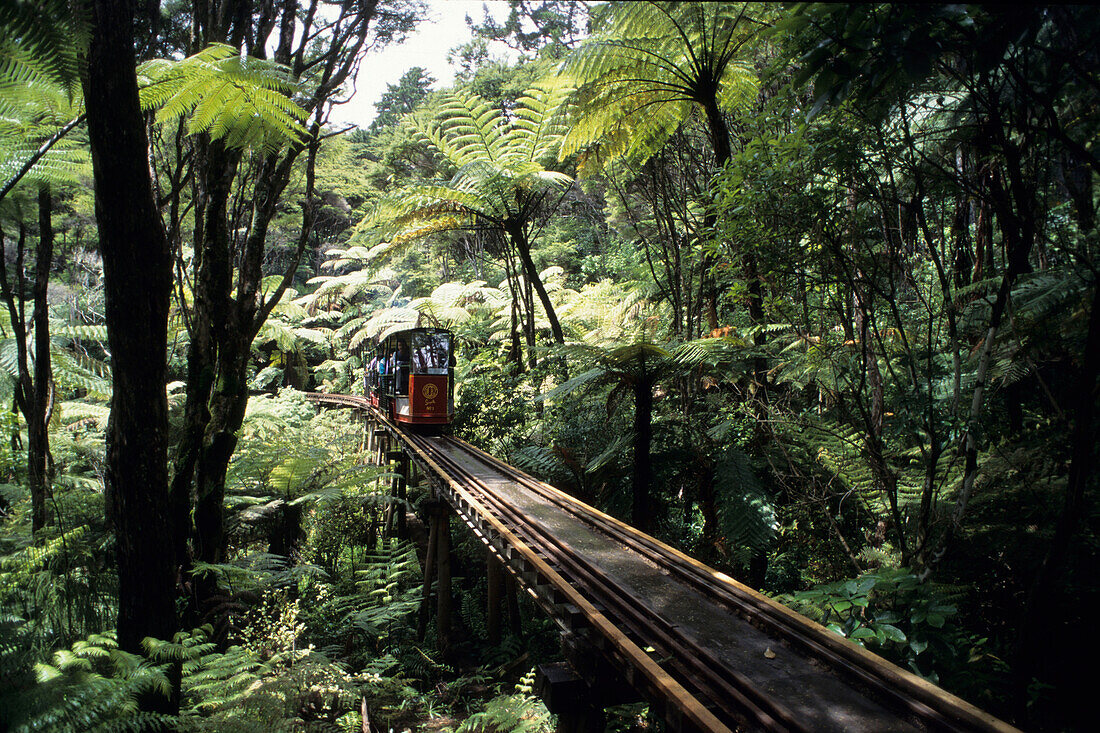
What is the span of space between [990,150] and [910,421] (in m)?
1.34

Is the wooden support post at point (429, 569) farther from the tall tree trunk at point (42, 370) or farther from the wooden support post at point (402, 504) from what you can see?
the tall tree trunk at point (42, 370)

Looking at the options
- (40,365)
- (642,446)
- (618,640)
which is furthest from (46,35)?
(642,446)

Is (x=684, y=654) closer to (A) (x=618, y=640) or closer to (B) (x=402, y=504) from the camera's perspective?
(A) (x=618, y=640)

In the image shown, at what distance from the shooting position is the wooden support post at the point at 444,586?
6.77 meters

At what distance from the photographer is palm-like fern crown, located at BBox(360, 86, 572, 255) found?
287 inches

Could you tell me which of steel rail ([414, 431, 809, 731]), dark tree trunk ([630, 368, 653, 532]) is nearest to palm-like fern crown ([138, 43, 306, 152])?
steel rail ([414, 431, 809, 731])

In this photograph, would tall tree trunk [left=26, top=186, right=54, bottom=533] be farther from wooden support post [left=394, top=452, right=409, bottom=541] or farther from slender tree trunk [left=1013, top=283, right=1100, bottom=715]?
wooden support post [left=394, top=452, right=409, bottom=541]

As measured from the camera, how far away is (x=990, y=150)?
2574 millimetres

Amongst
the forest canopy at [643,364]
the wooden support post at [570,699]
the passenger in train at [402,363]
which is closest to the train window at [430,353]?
the passenger in train at [402,363]

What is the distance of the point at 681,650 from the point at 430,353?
7576 mm

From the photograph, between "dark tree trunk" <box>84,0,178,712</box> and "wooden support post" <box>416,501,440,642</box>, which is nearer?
"dark tree trunk" <box>84,0,178,712</box>

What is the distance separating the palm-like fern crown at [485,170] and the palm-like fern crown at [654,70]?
1592 millimetres

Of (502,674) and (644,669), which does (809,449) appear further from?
(502,674)

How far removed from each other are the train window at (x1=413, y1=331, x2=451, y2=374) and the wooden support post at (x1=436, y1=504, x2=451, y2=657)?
310 cm
